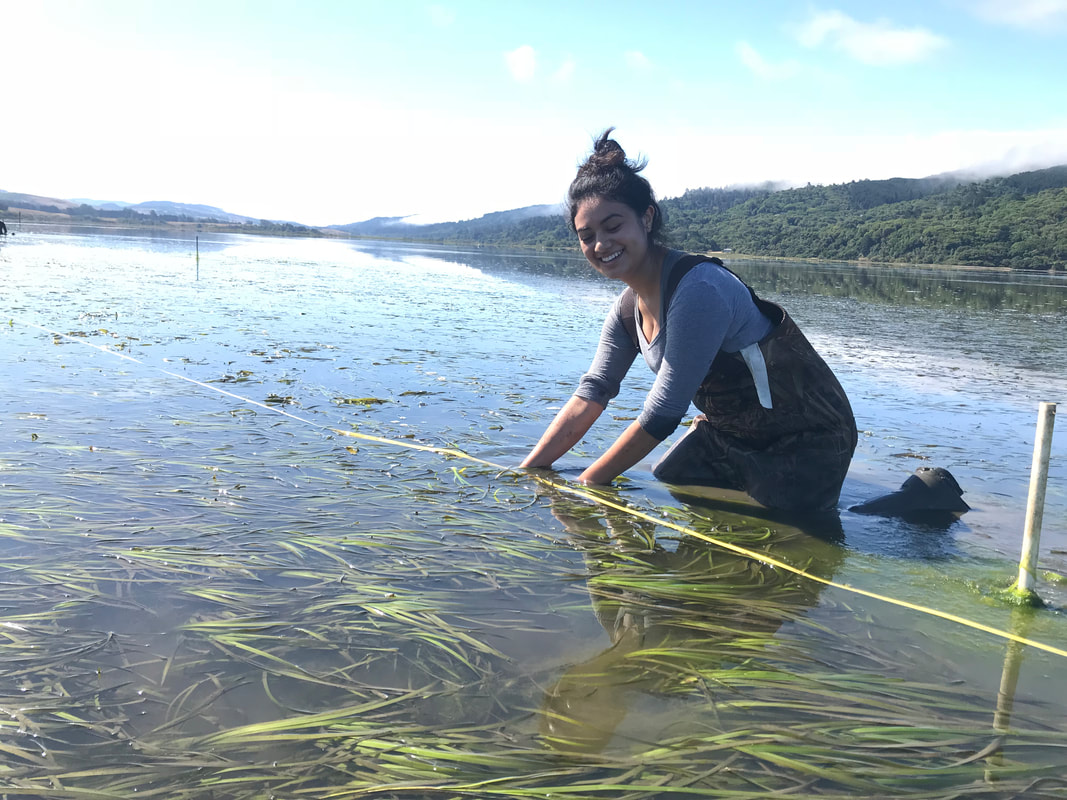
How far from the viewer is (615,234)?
3.65 m

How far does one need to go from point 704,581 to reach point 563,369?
6501mm

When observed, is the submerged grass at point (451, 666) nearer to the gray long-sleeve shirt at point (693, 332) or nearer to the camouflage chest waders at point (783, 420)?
the camouflage chest waders at point (783, 420)

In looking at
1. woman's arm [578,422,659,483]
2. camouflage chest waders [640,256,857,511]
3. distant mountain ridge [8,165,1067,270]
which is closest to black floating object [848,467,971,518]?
camouflage chest waders [640,256,857,511]

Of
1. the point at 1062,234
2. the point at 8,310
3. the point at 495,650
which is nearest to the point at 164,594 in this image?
the point at 495,650

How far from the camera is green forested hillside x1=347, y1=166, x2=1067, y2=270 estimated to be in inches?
3397

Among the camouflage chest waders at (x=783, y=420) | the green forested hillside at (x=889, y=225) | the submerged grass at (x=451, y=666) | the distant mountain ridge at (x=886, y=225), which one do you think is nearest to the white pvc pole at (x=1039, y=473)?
the submerged grass at (x=451, y=666)

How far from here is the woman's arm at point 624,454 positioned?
3801 millimetres

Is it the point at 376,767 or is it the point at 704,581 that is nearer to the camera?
the point at 376,767

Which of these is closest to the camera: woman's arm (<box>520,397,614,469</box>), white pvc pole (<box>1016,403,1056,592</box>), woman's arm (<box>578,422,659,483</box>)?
white pvc pole (<box>1016,403,1056,592</box>)

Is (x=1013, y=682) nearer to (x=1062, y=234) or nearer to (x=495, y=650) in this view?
(x=495, y=650)

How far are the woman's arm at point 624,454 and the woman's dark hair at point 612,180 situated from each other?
1034mm

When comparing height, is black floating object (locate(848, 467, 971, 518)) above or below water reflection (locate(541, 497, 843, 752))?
above

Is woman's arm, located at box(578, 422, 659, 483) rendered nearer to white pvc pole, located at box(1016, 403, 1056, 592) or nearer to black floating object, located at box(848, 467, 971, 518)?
black floating object, located at box(848, 467, 971, 518)

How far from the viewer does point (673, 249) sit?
153 inches
